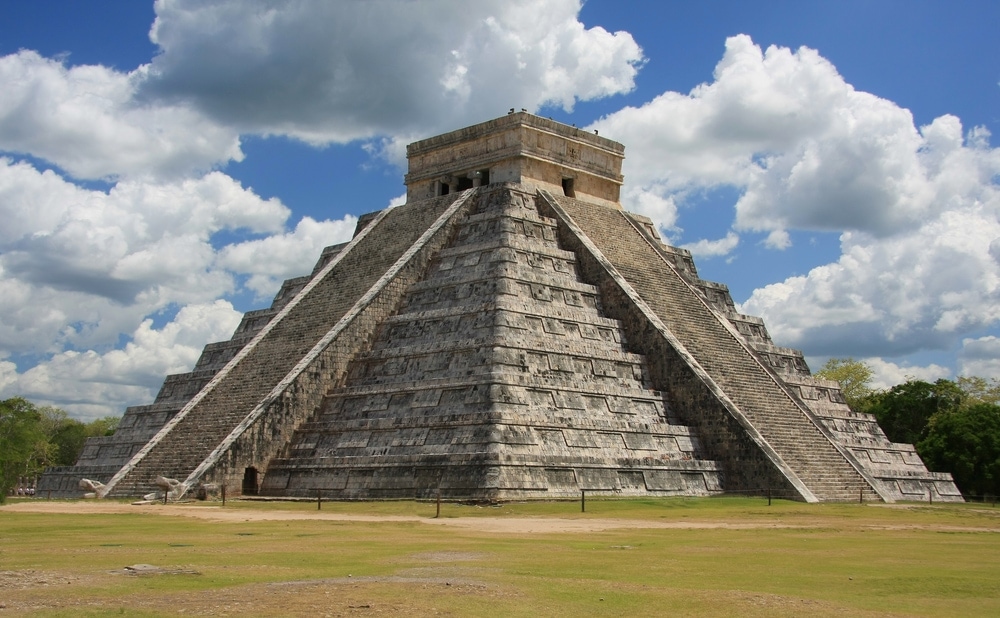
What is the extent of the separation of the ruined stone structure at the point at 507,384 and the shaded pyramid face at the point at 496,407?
0.17ft

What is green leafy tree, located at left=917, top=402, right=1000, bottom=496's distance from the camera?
2997cm

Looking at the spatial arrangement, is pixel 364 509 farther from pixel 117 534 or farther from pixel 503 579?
pixel 503 579

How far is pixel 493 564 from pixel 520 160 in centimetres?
2248

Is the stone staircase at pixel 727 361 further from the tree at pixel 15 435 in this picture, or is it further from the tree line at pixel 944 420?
the tree at pixel 15 435

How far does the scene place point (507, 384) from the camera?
2178 centimetres

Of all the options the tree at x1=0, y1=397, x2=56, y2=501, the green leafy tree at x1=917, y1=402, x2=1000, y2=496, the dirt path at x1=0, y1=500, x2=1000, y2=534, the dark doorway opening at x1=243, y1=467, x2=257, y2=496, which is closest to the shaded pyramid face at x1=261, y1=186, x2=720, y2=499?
the dark doorway opening at x1=243, y1=467, x2=257, y2=496

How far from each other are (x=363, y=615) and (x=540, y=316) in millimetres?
17483

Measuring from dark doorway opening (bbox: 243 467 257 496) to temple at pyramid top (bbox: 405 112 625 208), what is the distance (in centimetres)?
1267

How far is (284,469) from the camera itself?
23.2 meters

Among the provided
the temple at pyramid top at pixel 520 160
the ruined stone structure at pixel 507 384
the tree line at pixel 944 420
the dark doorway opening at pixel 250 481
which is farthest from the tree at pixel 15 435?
the tree line at pixel 944 420

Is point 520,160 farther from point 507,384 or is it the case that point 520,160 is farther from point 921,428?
point 921,428

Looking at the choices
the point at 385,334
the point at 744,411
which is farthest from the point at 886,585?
the point at 385,334

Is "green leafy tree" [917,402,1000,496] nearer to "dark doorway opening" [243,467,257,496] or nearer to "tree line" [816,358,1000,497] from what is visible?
"tree line" [816,358,1000,497]

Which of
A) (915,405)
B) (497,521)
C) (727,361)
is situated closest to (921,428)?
(915,405)
